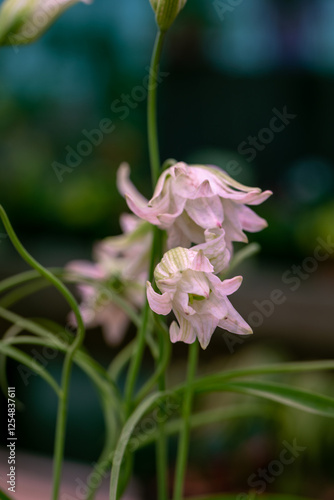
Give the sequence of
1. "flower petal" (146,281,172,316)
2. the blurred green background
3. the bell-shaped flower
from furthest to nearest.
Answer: the blurred green background < the bell-shaped flower < "flower petal" (146,281,172,316)

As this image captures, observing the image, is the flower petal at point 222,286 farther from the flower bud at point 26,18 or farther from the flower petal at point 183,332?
the flower bud at point 26,18

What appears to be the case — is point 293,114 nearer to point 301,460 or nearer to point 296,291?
point 296,291

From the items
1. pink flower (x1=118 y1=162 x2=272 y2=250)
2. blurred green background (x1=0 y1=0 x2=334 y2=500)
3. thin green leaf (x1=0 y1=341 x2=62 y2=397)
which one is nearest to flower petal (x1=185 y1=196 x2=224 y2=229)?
pink flower (x1=118 y1=162 x2=272 y2=250)

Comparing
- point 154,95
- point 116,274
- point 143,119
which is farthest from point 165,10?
point 143,119

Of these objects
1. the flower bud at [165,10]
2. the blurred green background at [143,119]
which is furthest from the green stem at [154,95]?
the blurred green background at [143,119]

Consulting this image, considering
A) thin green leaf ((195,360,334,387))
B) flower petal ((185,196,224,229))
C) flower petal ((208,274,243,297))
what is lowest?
thin green leaf ((195,360,334,387))

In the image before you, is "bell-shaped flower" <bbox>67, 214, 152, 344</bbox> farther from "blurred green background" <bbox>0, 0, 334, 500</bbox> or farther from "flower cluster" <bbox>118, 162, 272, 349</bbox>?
"blurred green background" <bbox>0, 0, 334, 500</bbox>

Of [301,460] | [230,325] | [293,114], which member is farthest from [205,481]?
[293,114]

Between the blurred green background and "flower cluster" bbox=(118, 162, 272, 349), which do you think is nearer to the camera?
"flower cluster" bbox=(118, 162, 272, 349)

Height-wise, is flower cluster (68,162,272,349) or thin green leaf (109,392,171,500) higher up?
flower cluster (68,162,272,349)
